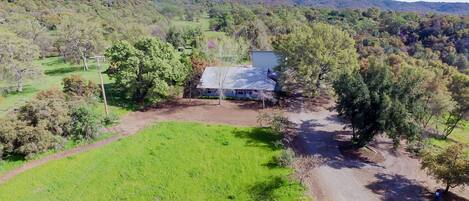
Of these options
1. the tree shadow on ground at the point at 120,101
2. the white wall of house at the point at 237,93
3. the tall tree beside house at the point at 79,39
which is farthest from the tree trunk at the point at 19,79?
the white wall of house at the point at 237,93

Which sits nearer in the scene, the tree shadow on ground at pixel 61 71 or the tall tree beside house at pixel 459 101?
the tall tree beside house at pixel 459 101

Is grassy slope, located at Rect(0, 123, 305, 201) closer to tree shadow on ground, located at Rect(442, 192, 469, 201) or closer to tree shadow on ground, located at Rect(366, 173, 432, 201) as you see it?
tree shadow on ground, located at Rect(366, 173, 432, 201)

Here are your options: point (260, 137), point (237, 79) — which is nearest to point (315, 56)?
point (237, 79)

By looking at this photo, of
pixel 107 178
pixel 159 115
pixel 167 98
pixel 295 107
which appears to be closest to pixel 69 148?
pixel 107 178

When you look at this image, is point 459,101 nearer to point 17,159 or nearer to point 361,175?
point 361,175

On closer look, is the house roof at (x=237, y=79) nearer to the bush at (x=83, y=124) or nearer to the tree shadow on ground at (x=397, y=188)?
the bush at (x=83, y=124)

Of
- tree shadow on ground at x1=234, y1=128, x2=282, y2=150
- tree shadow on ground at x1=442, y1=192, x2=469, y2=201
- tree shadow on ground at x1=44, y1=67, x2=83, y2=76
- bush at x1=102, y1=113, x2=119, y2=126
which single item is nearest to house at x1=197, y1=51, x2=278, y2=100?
tree shadow on ground at x1=234, y1=128, x2=282, y2=150
